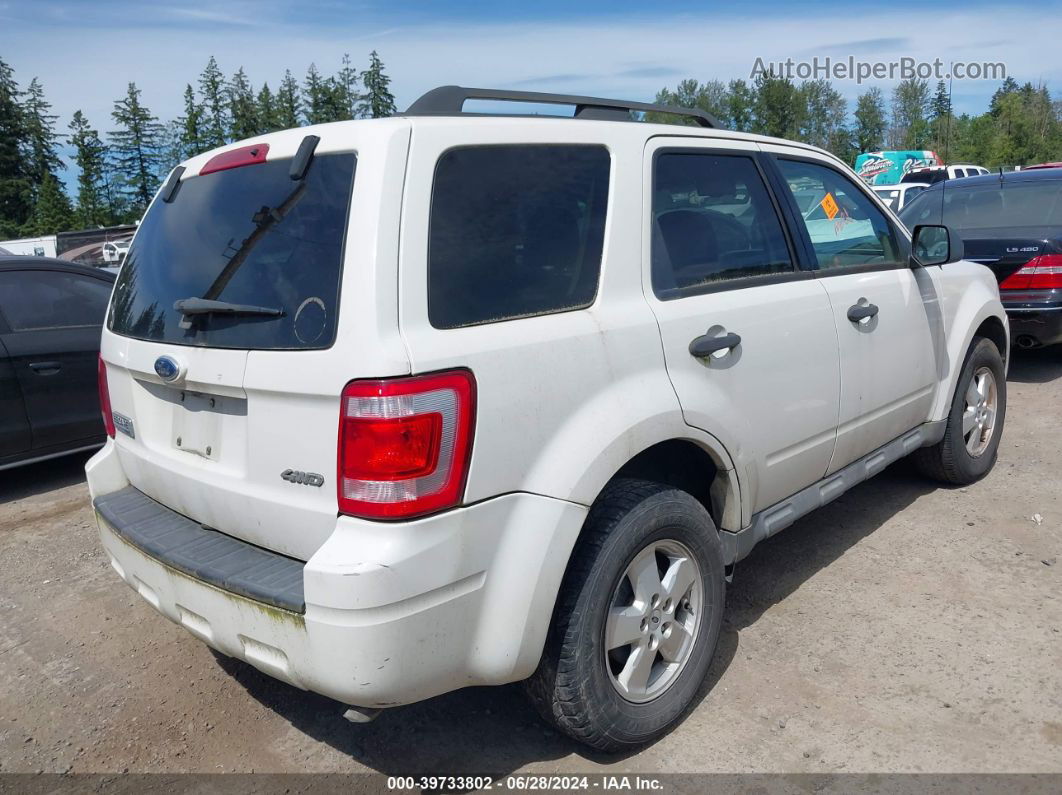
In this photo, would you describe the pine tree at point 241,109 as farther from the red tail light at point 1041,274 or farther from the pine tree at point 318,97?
the red tail light at point 1041,274

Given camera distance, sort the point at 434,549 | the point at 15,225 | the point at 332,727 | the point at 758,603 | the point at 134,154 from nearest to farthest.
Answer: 1. the point at 434,549
2. the point at 332,727
3. the point at 758,603
4. the point at 15,225
5. the point at 134,154

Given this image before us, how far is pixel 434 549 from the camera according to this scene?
212cm

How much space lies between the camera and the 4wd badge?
86.8 inches

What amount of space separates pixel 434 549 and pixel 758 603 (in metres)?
2.04

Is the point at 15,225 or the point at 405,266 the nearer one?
the point at 405,266

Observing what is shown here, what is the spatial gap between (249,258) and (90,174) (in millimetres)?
66580

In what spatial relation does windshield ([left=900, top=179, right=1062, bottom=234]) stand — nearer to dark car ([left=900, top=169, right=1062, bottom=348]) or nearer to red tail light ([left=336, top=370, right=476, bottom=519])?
dark car ([left=900, top=169, right=1062, bottom=348])

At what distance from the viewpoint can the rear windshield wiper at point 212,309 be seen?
233cm

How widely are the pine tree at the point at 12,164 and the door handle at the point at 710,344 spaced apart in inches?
2504

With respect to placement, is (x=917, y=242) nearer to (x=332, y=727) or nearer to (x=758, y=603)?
(x=758, y=603)

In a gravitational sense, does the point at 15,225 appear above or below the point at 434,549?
above

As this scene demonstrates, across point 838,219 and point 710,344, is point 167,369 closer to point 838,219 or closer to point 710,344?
point 710,344

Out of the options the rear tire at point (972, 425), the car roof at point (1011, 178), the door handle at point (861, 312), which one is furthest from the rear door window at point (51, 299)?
the car roof at point (1011, 178)

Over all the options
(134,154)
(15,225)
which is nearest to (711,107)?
(134,154)
